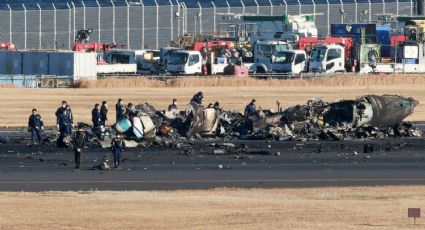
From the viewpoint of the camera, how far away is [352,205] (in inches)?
1325

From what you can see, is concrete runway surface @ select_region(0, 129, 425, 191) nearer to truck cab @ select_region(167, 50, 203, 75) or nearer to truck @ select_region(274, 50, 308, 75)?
truck @ select_region(274, 50, 308, 75)

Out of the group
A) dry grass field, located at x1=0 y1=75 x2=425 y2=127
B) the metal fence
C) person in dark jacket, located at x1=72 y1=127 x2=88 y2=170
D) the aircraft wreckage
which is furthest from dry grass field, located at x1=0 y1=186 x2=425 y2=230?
the metal fence

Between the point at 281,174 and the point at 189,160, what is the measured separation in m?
5.53

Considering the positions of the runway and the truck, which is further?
the truck

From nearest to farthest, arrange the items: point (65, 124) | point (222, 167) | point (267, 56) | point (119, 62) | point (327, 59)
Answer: point (222, 167) → point (65, 124) → point (327, 59) → point (267, 56) → point (119, 62)

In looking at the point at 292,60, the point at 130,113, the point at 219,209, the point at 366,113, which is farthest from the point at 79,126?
the point at 292,60

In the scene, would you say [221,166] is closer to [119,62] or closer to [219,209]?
[219,209]

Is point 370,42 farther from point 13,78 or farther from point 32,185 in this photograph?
point 32,185

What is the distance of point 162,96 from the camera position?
78500mm

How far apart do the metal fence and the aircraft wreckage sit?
53096 mm

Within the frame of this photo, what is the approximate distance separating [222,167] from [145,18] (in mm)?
69464

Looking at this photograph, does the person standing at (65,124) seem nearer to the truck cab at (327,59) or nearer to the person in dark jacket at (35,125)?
the person in dark jacket at (35,125)

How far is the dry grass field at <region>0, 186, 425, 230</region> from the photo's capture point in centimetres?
2973

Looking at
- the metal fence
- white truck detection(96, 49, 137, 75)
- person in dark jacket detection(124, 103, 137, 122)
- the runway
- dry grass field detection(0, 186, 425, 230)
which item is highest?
the metal fence
